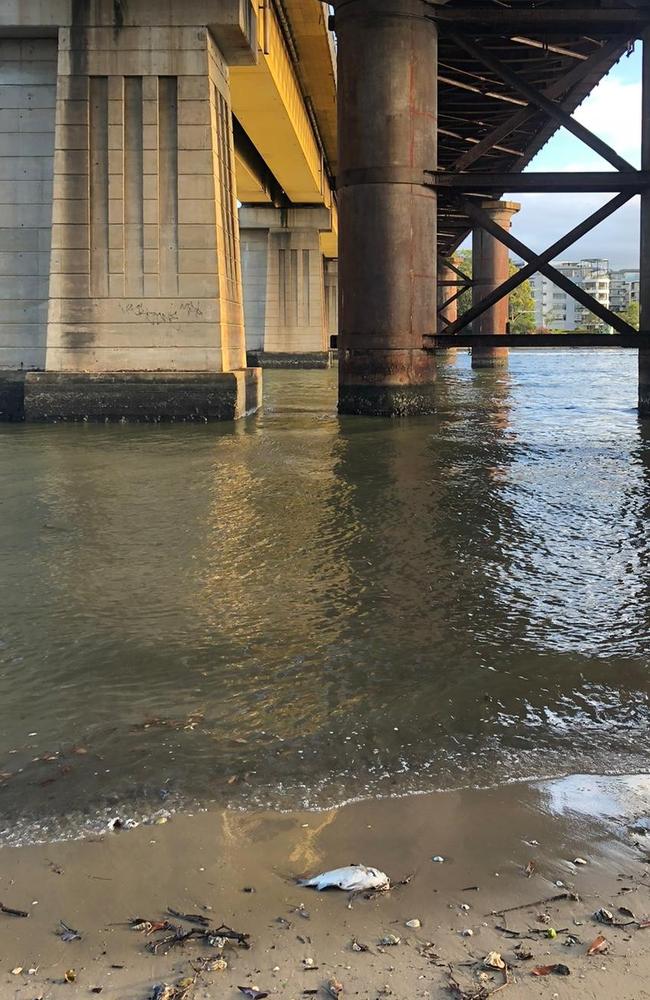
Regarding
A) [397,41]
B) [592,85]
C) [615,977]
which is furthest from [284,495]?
[592,85]

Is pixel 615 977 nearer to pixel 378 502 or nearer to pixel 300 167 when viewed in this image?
pixel 378 502

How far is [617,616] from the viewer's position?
5.08 meters

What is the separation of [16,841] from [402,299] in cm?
1367

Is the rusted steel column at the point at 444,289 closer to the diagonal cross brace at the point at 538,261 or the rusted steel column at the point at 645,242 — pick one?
the diagonal cross brace at the point at 538,261

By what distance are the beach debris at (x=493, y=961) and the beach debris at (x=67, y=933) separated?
94cm

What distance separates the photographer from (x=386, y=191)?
15.6m

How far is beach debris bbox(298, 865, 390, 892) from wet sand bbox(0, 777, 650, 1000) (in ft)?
0.10

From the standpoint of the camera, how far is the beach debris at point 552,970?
88.0 inches

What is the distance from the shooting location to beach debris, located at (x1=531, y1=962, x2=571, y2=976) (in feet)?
7.34

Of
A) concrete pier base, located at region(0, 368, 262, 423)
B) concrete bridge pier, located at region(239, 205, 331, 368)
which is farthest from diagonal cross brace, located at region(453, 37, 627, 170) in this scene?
concrete bridge pier, located at region(239, 205, 331, 368)

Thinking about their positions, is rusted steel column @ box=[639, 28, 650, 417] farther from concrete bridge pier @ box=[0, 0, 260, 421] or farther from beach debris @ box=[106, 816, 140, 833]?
beach debris @ box=[106, 816, 140, 833]

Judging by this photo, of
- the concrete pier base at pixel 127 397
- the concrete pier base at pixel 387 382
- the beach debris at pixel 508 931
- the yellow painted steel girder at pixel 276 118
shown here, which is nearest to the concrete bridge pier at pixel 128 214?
the concrete pier base at pixel 127 397

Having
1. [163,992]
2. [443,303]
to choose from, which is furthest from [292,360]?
[163,992]

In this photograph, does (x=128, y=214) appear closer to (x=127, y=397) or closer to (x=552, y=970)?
(x=127, y=397)
